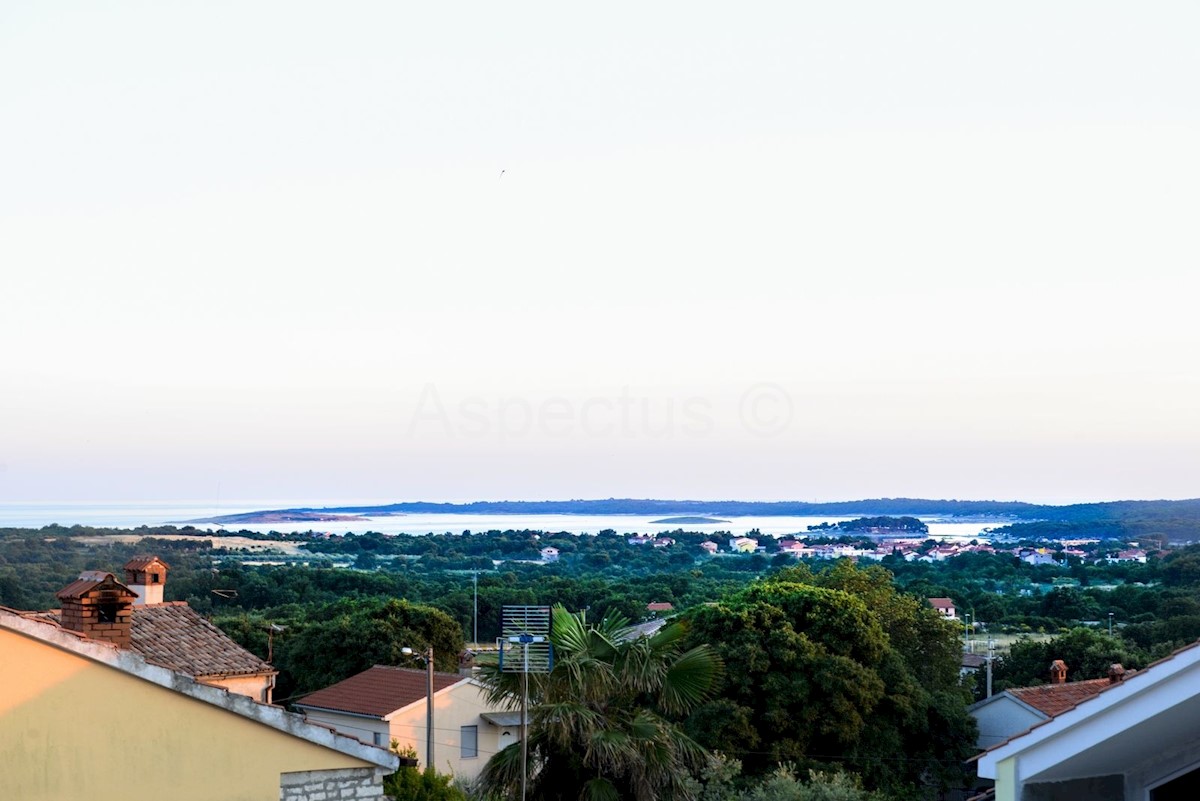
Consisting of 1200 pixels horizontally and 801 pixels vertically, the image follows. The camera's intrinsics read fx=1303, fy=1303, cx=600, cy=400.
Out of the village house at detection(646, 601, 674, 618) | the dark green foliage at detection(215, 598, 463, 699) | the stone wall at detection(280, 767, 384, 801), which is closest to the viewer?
the stone wall at detection(280, 767, 384, 801)

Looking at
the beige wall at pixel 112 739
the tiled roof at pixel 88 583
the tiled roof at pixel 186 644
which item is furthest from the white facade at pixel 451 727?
the beige wall at pixel 112 739

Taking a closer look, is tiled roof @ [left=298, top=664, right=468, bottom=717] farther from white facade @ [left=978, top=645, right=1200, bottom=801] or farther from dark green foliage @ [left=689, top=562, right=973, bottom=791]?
white facade @ [left=978, top=645, right=1200, bottom=801]

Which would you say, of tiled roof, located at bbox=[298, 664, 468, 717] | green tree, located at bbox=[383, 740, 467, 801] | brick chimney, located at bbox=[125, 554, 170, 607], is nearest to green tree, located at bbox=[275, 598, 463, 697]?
tiled roof, located at bbox=[298, 664, 468, 717]

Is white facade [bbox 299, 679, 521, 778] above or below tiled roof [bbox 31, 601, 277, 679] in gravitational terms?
below

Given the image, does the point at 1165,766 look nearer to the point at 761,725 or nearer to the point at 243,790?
the point at 243,790

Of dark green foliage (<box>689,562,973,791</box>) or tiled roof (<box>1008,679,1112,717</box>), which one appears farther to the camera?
dark green foliage (<box>689,562,973,791</box>)

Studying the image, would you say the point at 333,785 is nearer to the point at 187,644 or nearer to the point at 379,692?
the point at 187,644

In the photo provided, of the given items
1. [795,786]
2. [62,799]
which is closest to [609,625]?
[795,786]

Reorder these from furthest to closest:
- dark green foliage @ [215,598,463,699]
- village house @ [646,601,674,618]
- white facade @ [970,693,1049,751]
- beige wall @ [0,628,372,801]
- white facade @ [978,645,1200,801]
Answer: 1. village house @ [646,601,674,618]
2. dark green foliage @ [215,598,463,699]
3. white facade @ [970,693,1049,751]
4. beige wall @ [0,628,372,801]
5. white facade @ [978,645,1200,801]
